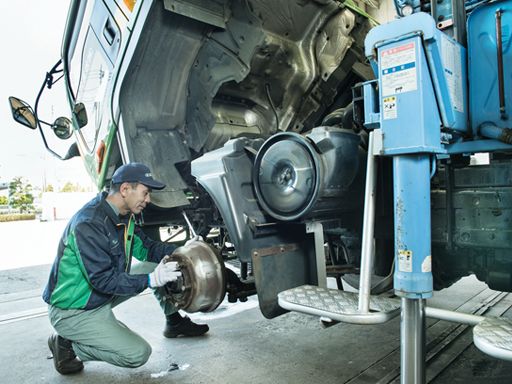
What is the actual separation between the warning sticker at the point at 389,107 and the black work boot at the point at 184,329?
7.10 ft

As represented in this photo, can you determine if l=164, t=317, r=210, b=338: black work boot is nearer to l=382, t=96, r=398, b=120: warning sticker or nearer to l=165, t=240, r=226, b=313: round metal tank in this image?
l=165, t=240, r=226, b=313: round metal tank

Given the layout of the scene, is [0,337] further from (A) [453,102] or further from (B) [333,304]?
(A) [453,102]

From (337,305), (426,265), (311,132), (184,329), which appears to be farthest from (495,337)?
(184,329)

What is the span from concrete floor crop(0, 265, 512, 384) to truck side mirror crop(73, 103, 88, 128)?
65.6 inches

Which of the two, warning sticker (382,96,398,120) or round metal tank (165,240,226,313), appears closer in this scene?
warning sticker (382,96,398,120)

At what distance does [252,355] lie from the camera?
8.45 feet

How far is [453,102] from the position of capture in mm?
1476

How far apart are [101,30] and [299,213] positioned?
198cm

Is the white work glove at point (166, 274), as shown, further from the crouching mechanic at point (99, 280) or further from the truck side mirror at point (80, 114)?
the truck side mirror at point (80, 114)

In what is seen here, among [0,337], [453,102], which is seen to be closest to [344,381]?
[453,102]

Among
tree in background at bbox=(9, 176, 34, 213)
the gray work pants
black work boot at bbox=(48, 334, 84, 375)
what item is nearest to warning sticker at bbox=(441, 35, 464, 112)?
the gray work pants

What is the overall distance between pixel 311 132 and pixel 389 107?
633 millimetres

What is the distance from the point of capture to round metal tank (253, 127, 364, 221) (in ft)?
6.35

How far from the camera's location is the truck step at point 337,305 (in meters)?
1.46
